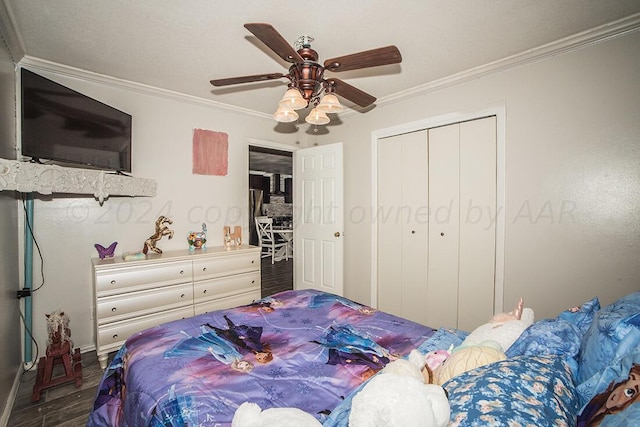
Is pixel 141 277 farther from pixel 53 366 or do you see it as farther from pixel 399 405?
pixel 399 405

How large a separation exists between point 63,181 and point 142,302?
1.15 m

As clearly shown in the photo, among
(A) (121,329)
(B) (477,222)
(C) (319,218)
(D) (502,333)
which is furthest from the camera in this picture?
(C) (319,218)

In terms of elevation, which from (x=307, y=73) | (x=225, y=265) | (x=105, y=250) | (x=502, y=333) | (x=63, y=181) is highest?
(x=307, y=73)

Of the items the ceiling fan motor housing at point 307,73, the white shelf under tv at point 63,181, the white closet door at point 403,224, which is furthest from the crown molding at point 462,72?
the ceiling fan motor housing at point 307,73

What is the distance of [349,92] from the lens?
193 cm

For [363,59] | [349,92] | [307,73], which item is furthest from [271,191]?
[363,59]

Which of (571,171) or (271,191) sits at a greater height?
(271,191)

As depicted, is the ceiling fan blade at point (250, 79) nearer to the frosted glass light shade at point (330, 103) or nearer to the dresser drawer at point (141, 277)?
the frosted glass light shade at point (330, 103)

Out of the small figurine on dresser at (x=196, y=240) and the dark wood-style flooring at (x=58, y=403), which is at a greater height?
the small figurine on dresser at (x=196, y=240)

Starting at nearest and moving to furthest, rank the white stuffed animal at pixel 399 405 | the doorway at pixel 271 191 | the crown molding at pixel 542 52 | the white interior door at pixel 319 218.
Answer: the white stuffed animal at pixel 399 405 < the crown molding at pixel 542 52 < the white interior door at pixel 319 218 < the doorway at pixel 271 191

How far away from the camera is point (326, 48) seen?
208cm

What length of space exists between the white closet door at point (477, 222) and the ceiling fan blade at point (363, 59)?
143 cm

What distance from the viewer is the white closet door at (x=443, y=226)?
2705 millimetres

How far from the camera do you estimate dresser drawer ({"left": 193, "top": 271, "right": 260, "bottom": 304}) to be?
2.81 meters
